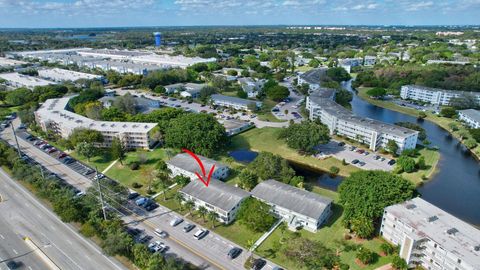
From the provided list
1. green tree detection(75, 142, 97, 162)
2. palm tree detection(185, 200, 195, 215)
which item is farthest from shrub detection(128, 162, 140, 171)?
palm tree detection(185, 200, 195, 215)

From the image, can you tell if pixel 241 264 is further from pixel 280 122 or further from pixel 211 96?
pixel 211 96

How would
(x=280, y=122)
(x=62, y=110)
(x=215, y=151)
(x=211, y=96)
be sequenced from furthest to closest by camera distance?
(x=211, y=96) < (x=280, y=122) < (x=62, y=110) < (x=215, y=151)

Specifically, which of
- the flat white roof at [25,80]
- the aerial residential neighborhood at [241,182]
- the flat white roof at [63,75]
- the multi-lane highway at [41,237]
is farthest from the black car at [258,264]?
the flat white roof at [63,75]

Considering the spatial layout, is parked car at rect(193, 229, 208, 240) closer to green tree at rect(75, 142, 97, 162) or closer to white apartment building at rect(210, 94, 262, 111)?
green tree at rect(75, 142, 97, 162)

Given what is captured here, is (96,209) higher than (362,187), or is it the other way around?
(362,187)

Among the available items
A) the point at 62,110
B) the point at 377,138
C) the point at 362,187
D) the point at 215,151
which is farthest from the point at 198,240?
the point at 62,110

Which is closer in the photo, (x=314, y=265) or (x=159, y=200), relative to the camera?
(x=314, y=265)

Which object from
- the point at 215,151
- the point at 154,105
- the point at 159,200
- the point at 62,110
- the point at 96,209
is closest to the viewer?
the point at 96,209
